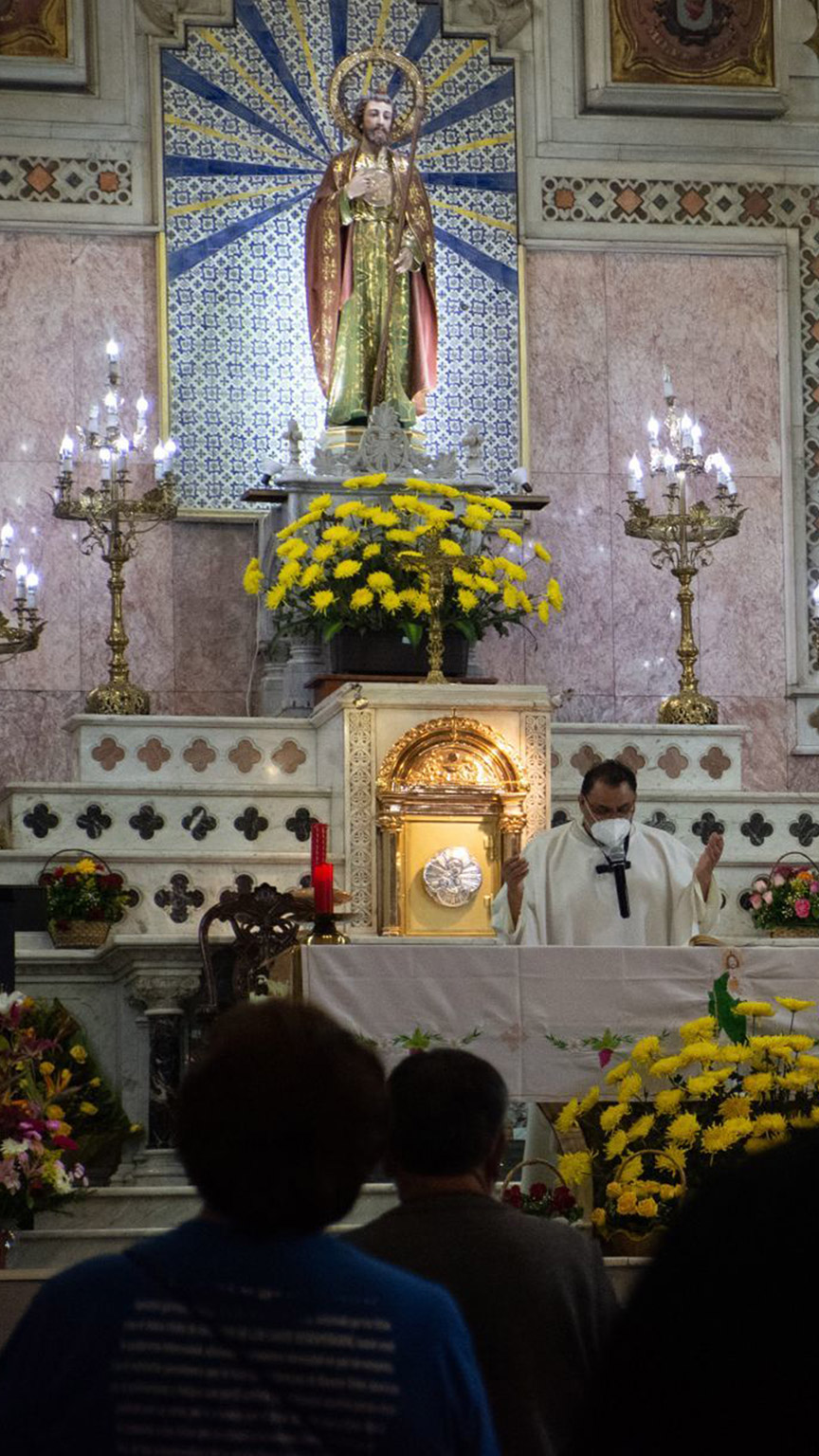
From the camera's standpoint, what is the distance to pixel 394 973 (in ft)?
21.7

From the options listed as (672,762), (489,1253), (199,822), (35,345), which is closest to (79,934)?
(199,822)

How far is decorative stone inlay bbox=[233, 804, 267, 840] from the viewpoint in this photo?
35.5 ft

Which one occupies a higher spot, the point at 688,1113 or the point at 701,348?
the point at 701,348

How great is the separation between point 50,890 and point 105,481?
259cm

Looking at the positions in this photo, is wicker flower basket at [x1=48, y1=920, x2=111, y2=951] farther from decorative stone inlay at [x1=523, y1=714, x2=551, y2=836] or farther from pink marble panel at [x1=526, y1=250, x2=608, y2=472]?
pink marble panel at [x1=526, y1=250, x2=608, y2=472]

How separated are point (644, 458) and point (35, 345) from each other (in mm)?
3628

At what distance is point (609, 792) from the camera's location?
7633 mm

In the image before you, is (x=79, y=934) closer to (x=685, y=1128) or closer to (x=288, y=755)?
(x=288, y=755)

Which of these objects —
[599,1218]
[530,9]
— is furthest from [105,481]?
[599,1218]

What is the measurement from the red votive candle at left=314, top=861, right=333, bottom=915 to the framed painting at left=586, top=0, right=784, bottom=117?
28.9 feet

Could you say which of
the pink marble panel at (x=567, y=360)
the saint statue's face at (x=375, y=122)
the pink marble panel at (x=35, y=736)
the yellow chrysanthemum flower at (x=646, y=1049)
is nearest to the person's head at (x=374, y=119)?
the saint statue's face at (x=375, y=122)

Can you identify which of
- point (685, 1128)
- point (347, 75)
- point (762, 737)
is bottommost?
point (685, 1128)

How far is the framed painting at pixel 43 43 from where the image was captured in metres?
13.9

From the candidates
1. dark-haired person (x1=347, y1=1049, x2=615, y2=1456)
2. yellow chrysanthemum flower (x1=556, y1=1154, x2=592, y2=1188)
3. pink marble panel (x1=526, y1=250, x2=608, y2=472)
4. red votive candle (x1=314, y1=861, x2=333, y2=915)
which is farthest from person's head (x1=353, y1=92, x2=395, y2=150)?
dark-haired person (x1=347, y1=1049, x2=615, y2=1456)
